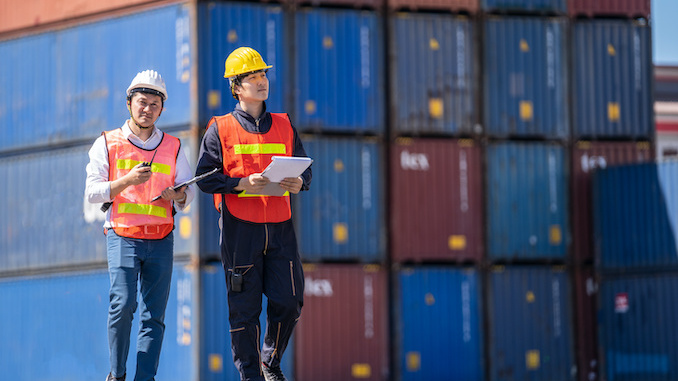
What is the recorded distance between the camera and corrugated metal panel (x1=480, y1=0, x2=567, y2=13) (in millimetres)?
20469

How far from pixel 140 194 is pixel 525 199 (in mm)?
13800

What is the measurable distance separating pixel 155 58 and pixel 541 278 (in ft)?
27.9

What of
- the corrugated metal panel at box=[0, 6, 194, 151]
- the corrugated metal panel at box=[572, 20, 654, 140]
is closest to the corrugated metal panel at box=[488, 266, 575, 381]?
the corrugated metal panel at box=[572, 20, 654, 140]

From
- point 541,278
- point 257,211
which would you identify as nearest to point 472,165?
point 541,278

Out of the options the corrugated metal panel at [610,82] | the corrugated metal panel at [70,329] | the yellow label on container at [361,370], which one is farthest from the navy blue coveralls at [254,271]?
the corrugated metal panel at [610,82]

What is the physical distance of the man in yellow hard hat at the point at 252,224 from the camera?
7430mm

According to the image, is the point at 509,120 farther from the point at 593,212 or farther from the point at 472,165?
the point at 593,212

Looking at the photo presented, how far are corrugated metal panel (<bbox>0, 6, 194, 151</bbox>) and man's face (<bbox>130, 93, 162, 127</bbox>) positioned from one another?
11.4 metres

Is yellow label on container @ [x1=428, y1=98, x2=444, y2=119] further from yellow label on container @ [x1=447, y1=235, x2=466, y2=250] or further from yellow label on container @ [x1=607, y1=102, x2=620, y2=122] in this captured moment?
yellow label on container @ [x1=607, y1=102, x2=620, y2=122]

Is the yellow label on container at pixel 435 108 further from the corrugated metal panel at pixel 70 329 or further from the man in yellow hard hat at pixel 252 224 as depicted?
the man in yellow hard hat at pixel 252 224

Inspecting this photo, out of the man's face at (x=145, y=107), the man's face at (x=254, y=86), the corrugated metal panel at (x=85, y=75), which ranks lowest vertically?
the man's face at (x=145, y=107)

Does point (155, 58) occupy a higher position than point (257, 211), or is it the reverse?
point (155, 58)

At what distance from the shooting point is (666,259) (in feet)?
63.3

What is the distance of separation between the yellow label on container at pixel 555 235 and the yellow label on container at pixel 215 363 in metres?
6.86
